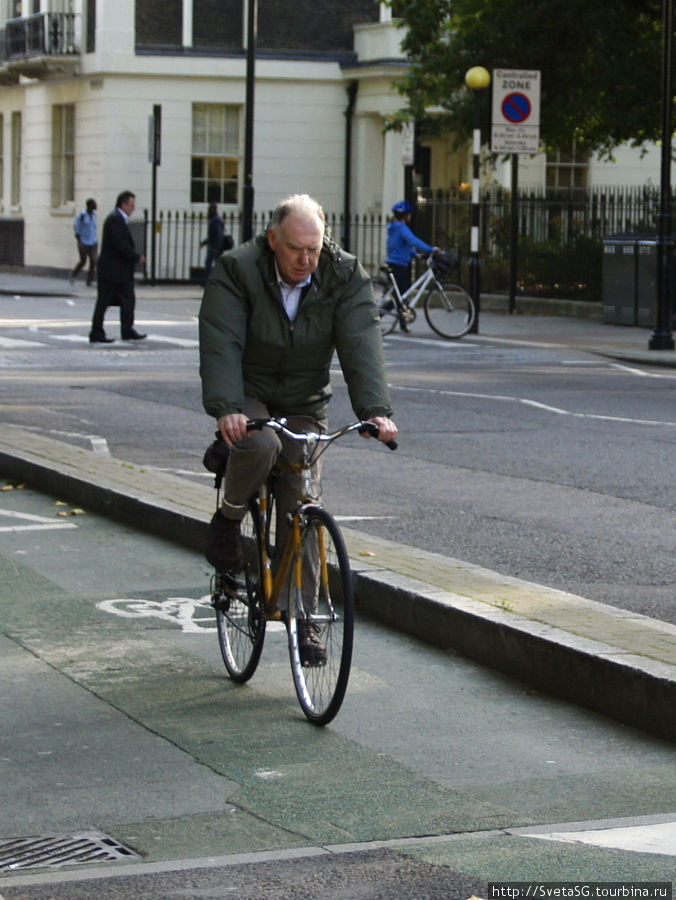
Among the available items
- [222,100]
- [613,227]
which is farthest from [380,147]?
[613,227]

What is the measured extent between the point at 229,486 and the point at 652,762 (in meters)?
1.69

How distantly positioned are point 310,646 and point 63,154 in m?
39.0

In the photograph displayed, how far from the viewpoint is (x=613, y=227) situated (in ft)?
92.5

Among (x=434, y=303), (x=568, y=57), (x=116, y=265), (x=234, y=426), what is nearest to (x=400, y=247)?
(x=434, y=303)

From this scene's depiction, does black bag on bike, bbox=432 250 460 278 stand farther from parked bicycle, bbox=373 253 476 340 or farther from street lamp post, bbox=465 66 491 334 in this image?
street lamp post, bbox=465 66 491 334

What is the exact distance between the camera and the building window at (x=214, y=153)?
41344mm

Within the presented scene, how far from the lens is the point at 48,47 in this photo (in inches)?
1646

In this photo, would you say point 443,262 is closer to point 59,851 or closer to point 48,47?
point 59,851

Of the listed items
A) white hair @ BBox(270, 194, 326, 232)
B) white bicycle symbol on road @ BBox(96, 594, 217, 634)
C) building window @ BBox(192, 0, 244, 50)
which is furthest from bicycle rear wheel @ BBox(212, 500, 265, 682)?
building window @ BBox(192, 0, 244, 50)

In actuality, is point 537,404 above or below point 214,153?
below

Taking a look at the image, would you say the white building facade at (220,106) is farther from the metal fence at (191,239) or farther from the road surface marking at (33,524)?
the road surface marking at (33,524)

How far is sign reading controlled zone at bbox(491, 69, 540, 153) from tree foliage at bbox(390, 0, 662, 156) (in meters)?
2.26

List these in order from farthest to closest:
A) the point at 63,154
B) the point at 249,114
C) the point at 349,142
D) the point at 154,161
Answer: the point at 63,154
the point at 349,142
the point at 154,161
the point at 249,114

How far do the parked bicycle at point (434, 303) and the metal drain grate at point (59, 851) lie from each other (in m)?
18.9
